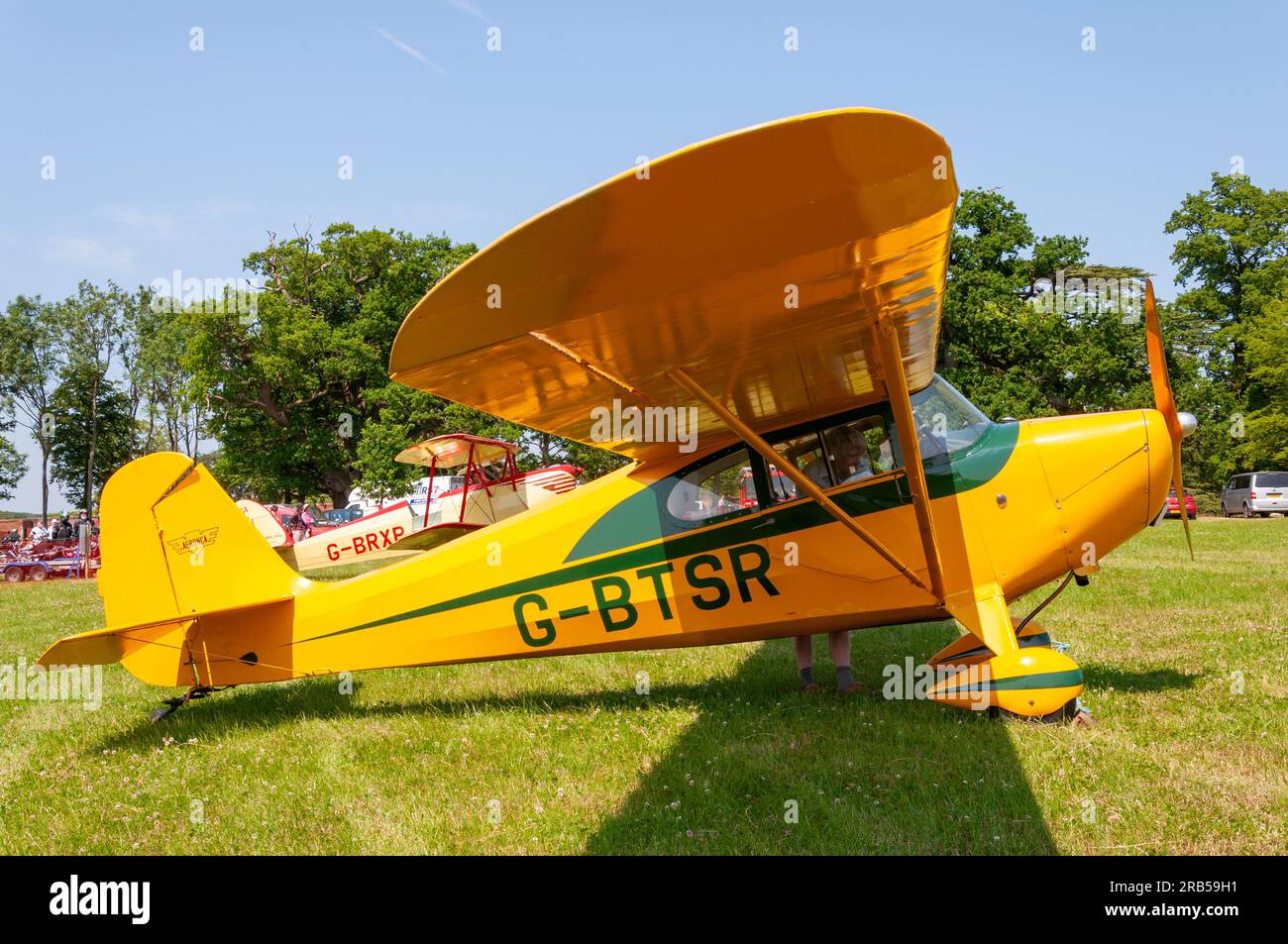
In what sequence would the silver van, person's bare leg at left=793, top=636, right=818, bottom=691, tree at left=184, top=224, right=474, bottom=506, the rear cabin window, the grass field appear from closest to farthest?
the grass field
the rear cabin window
person's bare leg at left=793, top=636, right=818, bottom=691
the silver van
tree at left=184, top=224, right=474, bottom=506

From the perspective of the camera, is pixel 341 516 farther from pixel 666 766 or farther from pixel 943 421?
pixel 943 421

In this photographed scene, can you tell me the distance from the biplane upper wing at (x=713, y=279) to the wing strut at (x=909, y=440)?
116mm

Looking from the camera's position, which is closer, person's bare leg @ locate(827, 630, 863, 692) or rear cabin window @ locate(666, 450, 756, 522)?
rear cabin window @ locate(666, 450, 756, 522)

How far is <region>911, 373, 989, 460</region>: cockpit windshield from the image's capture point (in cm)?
589

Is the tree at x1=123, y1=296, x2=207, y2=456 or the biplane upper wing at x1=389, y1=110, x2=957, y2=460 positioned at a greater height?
the tree at x1=123, y1=296, x2=207, y2=456

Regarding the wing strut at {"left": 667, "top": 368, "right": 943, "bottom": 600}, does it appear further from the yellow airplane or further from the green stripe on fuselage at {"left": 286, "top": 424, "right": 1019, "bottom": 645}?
the green stripe on fuselage at {"left": 286, "top": 424, "right": 1019, "bottom": 645}

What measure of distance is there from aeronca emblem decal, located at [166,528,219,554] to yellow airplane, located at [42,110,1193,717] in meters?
0.02

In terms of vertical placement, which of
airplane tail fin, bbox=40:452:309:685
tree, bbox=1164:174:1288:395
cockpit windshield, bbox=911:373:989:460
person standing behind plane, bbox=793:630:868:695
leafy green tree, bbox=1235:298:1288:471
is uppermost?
tree, bbox=1164:174:1288:395

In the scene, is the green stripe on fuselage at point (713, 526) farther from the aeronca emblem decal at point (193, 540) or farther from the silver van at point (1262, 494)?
the silver van at point (1262, 494)

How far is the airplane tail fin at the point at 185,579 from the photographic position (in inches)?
253

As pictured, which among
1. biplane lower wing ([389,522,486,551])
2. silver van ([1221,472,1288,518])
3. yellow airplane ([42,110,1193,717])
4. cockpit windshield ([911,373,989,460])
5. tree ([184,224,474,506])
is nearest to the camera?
yellow airplane ([42,110,1193,717])

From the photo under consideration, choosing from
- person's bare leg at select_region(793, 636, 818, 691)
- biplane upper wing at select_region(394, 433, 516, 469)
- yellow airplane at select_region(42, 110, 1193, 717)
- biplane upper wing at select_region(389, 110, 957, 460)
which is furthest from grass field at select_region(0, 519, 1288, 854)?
biplane upper wing at select_region(394, 433, 516, 469)
